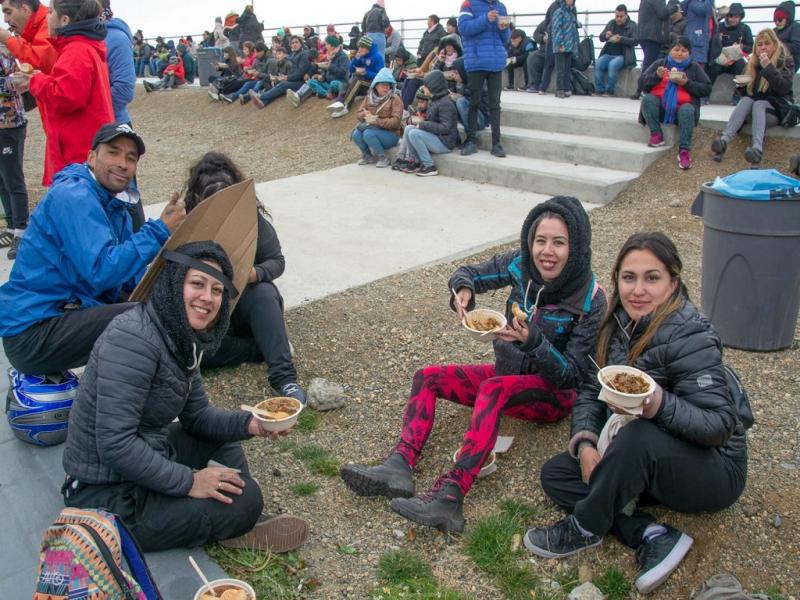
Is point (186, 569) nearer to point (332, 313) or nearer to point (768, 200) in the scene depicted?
point (332, 313)

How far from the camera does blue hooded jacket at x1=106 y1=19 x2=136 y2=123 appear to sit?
5.59 m

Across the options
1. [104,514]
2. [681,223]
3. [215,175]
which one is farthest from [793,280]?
[104,514]

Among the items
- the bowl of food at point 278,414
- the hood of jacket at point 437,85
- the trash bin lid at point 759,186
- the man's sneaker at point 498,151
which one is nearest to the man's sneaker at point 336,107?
the hood of jacket at point 437,85

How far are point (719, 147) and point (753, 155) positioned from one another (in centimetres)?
42

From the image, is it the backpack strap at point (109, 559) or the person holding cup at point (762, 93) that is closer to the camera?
the backpack strap at point (109, 559)

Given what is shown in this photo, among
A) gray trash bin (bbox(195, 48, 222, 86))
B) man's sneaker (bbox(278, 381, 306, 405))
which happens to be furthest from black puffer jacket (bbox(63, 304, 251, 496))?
gray trash bin (bbox(195, 48, 222, 86))

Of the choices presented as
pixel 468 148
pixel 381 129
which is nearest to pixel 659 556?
pixel 468 148

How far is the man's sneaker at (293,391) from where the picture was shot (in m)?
3.98

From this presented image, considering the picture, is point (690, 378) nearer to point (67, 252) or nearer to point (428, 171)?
point (67, 252)

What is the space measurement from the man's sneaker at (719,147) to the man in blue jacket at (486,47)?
2405mm

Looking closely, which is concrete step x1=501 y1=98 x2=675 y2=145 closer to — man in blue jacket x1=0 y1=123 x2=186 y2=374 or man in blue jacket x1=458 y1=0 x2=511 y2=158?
man in blue jacket x1=458 y1=0 x2=511 y2=158

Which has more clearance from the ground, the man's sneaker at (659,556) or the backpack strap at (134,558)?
the backpack strap at (134,558)

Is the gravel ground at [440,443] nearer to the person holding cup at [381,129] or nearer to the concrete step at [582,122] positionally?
the concrete step at [582,122]

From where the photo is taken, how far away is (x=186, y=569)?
2.70 meters
